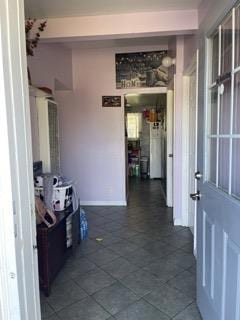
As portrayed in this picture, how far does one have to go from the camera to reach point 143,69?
4496mm

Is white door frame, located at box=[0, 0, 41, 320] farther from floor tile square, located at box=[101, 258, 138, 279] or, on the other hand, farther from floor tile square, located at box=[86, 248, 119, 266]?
floor tile square, located at box=[86, 248, 119, 266]

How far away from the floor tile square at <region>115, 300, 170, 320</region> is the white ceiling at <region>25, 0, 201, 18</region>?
8.14 ft

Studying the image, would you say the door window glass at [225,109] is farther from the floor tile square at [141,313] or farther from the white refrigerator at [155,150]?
the white refrigerator at [155,150]

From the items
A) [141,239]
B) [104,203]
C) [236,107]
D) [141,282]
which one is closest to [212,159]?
[236,107]

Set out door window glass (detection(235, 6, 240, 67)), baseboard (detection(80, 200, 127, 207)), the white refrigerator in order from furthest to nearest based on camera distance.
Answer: the white refrigerator → baseboard (detection(80, 200, 127, 207)) → door window glass (detection(235, 6, 240, 67))

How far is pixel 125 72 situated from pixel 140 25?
6.93ft

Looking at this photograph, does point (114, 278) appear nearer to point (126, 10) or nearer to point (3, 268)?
point (3, 268)

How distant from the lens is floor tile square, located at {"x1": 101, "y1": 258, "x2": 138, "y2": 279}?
2.48 m

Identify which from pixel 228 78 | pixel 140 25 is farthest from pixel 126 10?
pixel 228 78

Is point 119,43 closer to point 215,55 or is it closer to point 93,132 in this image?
point 93,132

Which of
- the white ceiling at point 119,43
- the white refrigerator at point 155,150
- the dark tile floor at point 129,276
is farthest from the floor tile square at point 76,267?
the white refrigerator at point 155,150

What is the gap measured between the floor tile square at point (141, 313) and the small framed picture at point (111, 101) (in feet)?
11.0

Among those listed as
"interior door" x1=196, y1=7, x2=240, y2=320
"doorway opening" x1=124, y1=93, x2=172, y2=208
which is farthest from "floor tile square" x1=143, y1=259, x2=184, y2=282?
"doorway opening" x1=124, y1=93, x2=172, y2=208

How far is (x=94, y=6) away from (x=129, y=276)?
246 centimetres
